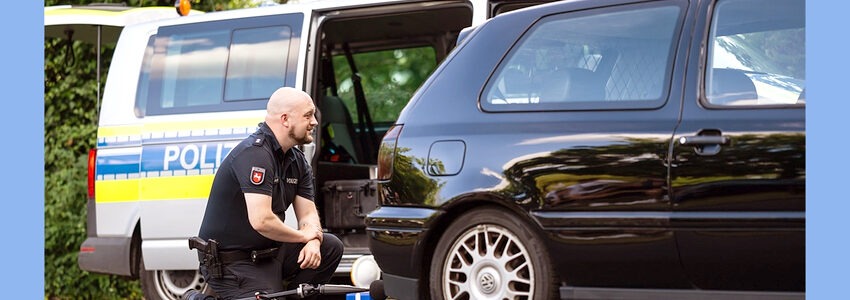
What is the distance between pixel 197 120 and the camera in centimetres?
898

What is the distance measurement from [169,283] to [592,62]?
13.7 ft

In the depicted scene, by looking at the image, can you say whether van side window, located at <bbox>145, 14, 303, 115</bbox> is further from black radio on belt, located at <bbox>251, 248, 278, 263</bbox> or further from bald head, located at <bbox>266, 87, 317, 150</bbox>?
black radio on belt, located at <bbox>251, 248, 278, 263</bbox>

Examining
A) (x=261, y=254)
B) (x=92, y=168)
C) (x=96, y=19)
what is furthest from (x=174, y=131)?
(x=261, y=254)

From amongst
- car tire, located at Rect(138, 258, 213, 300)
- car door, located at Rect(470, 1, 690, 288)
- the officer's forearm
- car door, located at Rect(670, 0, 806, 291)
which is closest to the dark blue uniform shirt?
the officer's forearm

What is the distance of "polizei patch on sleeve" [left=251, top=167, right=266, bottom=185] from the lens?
240 inches

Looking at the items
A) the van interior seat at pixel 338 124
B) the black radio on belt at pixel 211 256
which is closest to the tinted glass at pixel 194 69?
the van interior seat at pixel 338 124

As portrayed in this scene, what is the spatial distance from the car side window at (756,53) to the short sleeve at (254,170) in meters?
1.89

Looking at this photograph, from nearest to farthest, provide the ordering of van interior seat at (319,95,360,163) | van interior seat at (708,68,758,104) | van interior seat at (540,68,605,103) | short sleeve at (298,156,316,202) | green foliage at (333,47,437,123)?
van interior seat at (708,68,758,104)
van interior seat at (540,68,605,103)
short sleeve at (298,156,316,202)
van interior seat at (319,95,360,163)
green foliage at (333,47,437,123)

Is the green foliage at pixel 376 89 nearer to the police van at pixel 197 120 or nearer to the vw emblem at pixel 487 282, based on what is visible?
the police van at pixel 197 120

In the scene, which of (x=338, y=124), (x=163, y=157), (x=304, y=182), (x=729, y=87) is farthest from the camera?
(x=338, y=124)

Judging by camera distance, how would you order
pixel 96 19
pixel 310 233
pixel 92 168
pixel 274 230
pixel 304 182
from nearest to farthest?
pixel 274 230
pixel 310 233
pixel 304 182
pixel 92 168
pixel 96 19

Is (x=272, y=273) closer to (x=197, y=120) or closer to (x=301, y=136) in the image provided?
(x=301, y=136)

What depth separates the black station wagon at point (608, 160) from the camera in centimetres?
532

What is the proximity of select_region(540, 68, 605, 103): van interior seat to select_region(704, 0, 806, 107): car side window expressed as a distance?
51 cm
